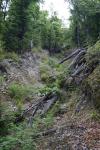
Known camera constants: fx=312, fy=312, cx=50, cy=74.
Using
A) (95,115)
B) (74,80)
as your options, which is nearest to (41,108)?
(74,80)

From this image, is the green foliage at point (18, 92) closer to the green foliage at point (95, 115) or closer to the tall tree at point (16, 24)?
the green foliage at point (95, 115)

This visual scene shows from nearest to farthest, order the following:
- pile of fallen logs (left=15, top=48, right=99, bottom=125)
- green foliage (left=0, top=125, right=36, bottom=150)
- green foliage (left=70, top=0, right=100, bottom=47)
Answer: green foliage (left=0, top=125, right=36, bottom=150) < pile of fallen logs (left=15, top=48, right=99, bottom=125) < green foliage (left=70, top=0, right=100, bottom=47)

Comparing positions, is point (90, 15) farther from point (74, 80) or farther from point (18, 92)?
point (74, 80)

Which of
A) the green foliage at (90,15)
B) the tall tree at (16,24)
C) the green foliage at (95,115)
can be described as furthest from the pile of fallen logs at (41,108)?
the tall tree at (16,24)

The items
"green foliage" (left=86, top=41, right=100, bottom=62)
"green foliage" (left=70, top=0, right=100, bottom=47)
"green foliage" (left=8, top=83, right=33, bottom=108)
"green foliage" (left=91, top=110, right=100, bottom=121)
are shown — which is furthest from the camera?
"green foliage" (left=70, top=0, right=100, bottom=47)

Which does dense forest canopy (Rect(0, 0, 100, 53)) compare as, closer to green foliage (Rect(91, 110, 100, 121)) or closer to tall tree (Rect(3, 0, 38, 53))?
tall tree (Rect(3, 0, 38, 53))

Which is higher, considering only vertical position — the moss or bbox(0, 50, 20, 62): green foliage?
the moss

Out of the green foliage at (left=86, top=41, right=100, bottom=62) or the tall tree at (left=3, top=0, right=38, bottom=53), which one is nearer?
the green foliage at (left=86, top=41, right=100, bottom=62)

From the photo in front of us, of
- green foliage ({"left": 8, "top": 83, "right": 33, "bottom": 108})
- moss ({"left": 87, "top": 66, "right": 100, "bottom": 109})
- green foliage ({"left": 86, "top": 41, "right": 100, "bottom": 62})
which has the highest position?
green foliage ({"left": 86, "top": 41, "right": 100, "bottom": 62})

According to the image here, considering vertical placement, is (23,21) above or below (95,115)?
above

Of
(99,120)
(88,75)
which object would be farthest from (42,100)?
(99,120)

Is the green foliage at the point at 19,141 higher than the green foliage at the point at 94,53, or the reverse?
the green foliage at the point at 94,53

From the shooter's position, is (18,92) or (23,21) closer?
(18,92)

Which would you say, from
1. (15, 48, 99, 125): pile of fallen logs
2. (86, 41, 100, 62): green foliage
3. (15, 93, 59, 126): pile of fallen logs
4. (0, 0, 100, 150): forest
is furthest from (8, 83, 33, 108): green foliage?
(86, 41, 100, 62): green foliage
